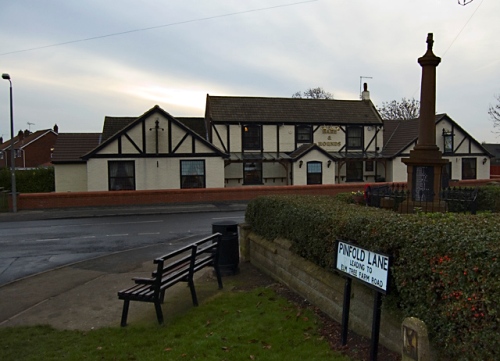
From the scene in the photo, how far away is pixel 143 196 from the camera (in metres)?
24.1

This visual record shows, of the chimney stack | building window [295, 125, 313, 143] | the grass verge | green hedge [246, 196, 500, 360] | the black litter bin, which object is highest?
the chimney stack

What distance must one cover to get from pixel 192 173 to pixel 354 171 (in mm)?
14366

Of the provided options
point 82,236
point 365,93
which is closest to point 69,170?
point 82,236

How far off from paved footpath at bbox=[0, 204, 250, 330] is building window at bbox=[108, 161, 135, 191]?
55.5 feet

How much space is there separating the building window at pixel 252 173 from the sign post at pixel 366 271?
1040 inches

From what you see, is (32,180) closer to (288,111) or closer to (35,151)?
(288,111)

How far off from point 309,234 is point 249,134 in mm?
26227

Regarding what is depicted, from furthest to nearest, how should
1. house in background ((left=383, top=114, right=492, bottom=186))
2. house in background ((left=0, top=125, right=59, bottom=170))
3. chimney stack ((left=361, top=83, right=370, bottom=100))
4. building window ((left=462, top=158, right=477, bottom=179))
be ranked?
house in background ((left=0, top=125, right=59, bottom=170)), chimney stack ((left=361, top=83, right=370, bottom=100)), building window ((left=462, top=158, right=477, bottom=179)), house in background ((left=383, top=114, right=492, bottom=186))

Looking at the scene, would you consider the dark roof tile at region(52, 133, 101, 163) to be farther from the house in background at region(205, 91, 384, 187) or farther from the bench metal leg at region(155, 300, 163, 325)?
the bench metal leg at region(155, 300, 163, 325)

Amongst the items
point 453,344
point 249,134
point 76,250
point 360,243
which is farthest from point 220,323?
point 249,134

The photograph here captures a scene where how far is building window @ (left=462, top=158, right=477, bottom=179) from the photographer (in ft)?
117

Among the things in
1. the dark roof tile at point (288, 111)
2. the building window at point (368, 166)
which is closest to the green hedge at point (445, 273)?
the dark roof tile at point (288, 111)

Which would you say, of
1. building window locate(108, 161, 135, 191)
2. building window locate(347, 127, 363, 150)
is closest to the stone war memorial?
building window locate(108, 161, 135, 191)

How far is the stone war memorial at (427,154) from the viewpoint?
12.1m
